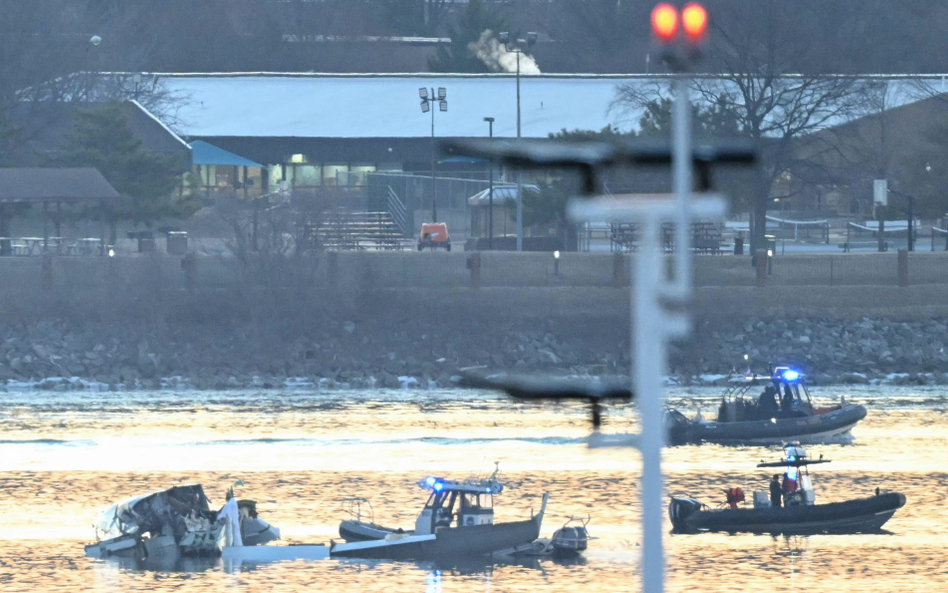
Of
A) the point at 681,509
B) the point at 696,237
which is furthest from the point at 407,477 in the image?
the point at 696,237

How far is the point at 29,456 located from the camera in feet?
126

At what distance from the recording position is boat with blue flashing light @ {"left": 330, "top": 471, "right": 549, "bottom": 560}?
1137 inches

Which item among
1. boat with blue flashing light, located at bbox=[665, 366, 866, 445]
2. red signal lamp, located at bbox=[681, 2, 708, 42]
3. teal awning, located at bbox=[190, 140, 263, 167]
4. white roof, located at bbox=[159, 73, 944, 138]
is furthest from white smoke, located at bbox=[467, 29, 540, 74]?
red signal lamp, located at bbox=[681, 2, 708, 42]

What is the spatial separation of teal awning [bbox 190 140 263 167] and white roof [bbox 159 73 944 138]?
4.09 ft

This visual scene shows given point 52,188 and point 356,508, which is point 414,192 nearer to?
point 52,188

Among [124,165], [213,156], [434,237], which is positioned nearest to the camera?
[434,237]

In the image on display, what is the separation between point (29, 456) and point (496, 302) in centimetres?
2053

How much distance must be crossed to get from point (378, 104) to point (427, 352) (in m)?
37.0

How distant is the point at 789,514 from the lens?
3064 centimetres

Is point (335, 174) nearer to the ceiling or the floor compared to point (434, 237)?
nearer to the ceiling

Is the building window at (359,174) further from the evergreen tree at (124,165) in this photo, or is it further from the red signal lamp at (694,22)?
the red signal lamp at (694,22)

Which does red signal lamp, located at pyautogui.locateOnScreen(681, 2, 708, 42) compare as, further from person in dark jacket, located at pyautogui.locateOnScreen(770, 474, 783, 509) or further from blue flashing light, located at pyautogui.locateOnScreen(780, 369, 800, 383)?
blue flashing light, located at pyautogui.locateOnScreen(780, 369, 800, 383)

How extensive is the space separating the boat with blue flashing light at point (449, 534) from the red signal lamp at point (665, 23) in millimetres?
21836

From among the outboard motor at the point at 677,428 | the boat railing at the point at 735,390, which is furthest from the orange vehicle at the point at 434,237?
the outboard motor at the point at 677,428
